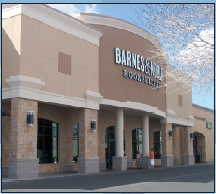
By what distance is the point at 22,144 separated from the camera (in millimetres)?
18625

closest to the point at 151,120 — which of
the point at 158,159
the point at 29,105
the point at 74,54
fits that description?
the point at 158,159

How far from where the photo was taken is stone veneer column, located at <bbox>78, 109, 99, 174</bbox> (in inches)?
902

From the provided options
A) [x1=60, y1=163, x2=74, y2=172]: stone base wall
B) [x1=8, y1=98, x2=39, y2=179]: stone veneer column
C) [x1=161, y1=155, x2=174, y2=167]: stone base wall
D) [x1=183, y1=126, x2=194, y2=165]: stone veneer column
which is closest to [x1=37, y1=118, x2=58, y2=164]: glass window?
[x1=60, y1=163, x2=74, y2=172]: stone base wall

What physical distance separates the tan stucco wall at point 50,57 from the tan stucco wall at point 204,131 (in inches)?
953

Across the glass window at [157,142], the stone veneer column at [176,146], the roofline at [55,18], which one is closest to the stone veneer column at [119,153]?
the roofline at [55,18]

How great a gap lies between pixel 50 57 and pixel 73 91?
9.06 ft

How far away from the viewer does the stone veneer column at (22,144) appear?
18.2 m

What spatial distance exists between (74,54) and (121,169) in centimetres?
939

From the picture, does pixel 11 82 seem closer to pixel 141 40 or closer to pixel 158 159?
pixel 141 40

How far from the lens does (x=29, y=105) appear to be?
19281 millimetres

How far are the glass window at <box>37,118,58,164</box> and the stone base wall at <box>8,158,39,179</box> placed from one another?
4.82 meters

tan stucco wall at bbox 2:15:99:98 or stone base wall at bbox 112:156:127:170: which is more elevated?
tan stucco wall at bbox 2:15:99:98

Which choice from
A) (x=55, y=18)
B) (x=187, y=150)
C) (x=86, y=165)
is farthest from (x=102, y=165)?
(x=187, y=150)

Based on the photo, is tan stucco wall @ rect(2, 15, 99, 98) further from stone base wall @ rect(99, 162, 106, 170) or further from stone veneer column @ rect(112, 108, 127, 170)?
stone base wall @ rect(99, 162, 106, 170)
